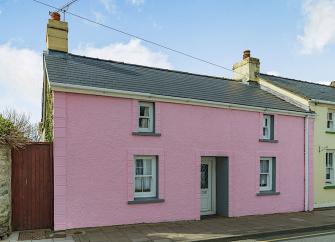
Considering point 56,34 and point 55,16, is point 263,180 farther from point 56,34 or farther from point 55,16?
point 55,16

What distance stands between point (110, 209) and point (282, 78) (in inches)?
559

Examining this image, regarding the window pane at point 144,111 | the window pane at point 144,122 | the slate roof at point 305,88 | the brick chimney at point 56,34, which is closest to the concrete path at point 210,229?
the window pane at point 144,122

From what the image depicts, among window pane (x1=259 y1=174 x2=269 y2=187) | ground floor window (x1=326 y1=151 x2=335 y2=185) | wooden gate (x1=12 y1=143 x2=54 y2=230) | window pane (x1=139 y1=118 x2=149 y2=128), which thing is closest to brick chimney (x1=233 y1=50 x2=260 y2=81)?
ground floor window (x1=326 y1=151 x2=335 y2=185)

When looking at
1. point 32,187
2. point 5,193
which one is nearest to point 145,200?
point 32,187

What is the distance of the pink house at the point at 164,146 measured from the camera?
11641 millimetres

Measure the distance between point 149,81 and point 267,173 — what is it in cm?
669

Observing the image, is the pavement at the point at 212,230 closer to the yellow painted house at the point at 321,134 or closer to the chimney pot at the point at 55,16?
the yellow painted house at the point at 321,134

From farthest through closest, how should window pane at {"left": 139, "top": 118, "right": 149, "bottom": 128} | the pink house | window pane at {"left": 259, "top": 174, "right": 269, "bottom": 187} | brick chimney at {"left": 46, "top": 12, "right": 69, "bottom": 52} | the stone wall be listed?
window pane at {"left": 259, "top": 174, "right": 269, "bottom": 187}
brick chimney at {"left": 46, "top": 12, "right": 69, "bottom": 52}
window pane at {"left": 139, "top": 118, "right": 149, "bottom": 128}
the pink house
the stone wall

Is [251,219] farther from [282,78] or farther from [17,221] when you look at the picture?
[282,78]

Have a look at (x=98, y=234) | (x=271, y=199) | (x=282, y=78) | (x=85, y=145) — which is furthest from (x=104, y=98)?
(x=282, y=78)

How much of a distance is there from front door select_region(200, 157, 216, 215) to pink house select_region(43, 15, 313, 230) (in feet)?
0.13

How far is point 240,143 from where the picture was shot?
50.2 feet

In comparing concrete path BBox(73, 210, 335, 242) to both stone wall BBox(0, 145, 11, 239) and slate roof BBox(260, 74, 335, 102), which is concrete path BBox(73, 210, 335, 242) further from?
slate roof BBox(260, 74, 335, 102)

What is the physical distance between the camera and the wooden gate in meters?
11.1
